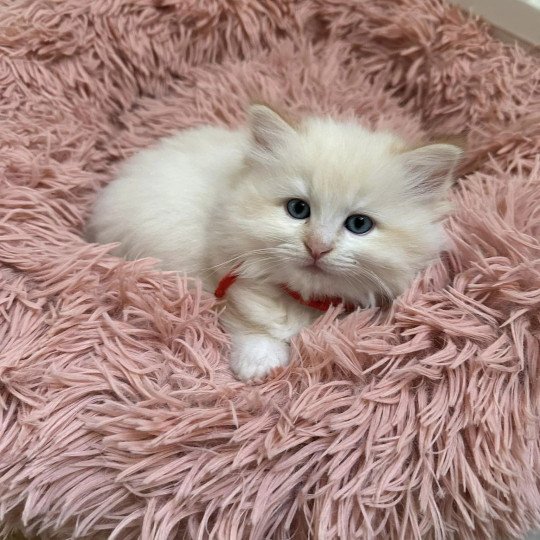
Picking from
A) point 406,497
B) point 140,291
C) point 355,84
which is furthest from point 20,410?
point 355,84

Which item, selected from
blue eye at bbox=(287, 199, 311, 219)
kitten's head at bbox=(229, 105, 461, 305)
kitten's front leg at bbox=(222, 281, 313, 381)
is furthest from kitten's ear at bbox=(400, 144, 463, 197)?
kitten's front leg at bbox=(222, 281, 313, 381)

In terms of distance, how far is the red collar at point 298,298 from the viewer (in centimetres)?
102

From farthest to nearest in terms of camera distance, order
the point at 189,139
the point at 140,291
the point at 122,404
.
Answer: the point at 189,139, the point at 140,291, the point at 122,404

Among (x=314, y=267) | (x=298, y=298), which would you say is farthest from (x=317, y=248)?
(x=298, y=298)

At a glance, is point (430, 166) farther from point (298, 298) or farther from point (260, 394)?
point (260, 394)

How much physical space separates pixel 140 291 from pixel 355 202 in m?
0.38

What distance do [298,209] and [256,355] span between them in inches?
9.8

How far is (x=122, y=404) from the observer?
0.86 metres

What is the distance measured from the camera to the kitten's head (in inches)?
35.7

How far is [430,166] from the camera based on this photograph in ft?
3.08

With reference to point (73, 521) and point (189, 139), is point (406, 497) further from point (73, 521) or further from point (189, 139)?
point (189, 139)

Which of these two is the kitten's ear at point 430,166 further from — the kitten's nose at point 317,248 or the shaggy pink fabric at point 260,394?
the kitten's nose at point 317,248

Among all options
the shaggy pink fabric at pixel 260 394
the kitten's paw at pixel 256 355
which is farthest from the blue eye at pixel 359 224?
the kitten's paw at pixel 256 355

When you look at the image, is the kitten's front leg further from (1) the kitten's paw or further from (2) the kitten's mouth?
(2) the kitten's mouth
